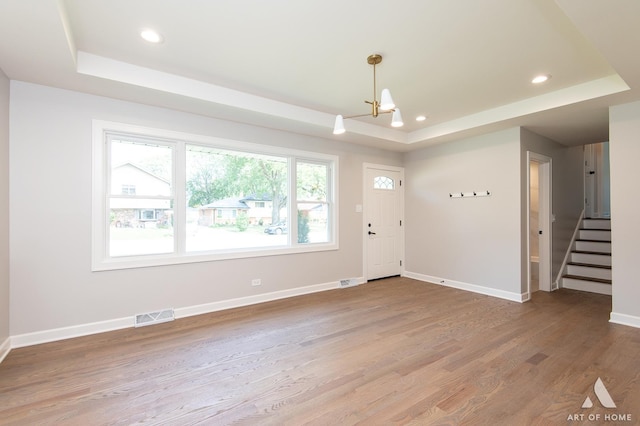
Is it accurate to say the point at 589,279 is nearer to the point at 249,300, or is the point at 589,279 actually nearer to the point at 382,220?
the point at 382,220

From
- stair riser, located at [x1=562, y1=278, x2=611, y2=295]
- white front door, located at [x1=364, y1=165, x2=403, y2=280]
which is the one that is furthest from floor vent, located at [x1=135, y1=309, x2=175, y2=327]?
stair riser, located at [x1=562, y1=278, x2=611, y2=295]

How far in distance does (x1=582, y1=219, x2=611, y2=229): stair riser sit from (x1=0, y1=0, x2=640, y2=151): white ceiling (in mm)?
2785

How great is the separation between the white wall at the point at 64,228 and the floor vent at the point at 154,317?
0.23 ft

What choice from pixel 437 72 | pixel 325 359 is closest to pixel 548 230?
pixel 437 72

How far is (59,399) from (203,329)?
131 centimetres

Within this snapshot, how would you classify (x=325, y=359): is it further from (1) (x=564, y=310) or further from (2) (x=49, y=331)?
(1) (x=564, y=310)

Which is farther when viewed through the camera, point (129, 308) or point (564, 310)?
point (564, 310)

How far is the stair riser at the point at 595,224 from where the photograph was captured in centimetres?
561

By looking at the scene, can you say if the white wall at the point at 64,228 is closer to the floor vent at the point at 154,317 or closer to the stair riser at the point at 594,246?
the floor vent at the point at 154,317

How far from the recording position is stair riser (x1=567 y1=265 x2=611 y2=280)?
4.74 m

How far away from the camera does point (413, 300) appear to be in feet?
14.0

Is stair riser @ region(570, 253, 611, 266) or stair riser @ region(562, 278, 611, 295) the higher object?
stair riser @ region(570, 253, 611, 266)

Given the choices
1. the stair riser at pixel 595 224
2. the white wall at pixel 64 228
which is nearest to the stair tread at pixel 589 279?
the stair riser at pixel 595 224

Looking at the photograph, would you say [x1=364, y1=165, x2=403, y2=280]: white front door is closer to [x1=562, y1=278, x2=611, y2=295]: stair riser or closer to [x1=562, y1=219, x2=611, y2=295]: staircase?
[x1=562, y1=278, x2=611, y2=295]: stair riser
